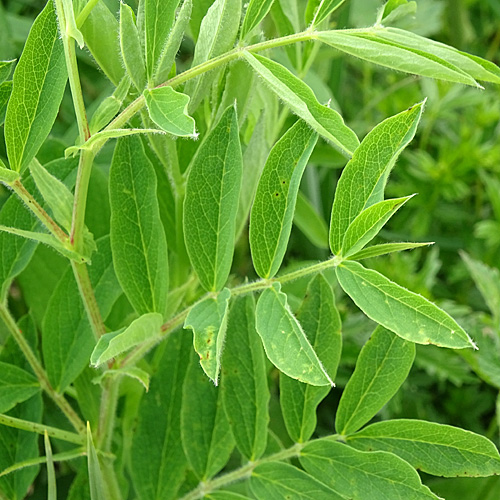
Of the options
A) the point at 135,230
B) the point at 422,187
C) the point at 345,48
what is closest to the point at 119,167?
the point at 135,230

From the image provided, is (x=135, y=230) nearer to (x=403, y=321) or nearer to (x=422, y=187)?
(x=403, y=321)

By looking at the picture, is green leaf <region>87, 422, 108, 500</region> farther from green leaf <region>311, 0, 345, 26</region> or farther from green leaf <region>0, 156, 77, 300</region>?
green leaf <region>311, 0, 345, 26</region>

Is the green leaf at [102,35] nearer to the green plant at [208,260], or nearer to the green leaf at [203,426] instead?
the green plant at [208,260]

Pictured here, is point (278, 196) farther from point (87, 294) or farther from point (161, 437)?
point (161, 437)

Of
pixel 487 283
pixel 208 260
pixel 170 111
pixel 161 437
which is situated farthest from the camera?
pixel 487 283

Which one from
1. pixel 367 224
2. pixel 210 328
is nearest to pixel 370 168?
pixel 367 224

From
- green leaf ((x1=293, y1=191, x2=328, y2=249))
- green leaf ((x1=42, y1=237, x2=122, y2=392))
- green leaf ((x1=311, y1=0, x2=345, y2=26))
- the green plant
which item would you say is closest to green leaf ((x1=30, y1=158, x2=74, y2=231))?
the green plant
